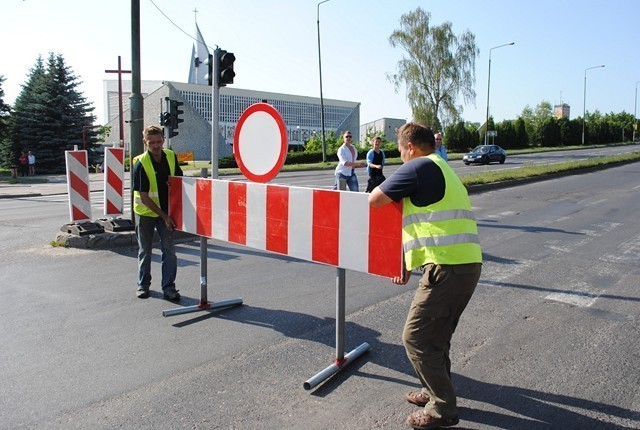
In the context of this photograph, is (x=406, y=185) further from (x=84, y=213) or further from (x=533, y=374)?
(x=84, y=213)

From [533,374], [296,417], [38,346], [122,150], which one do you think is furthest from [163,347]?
[122,150]

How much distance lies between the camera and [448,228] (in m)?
3.08

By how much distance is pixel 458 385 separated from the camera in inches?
147

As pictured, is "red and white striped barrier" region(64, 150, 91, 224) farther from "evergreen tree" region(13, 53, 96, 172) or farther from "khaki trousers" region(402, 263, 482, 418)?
"evergreen tree" region(13, 53, 96, 172)

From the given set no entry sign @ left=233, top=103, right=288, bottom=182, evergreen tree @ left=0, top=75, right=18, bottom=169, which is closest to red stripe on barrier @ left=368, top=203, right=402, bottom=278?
no entry sign @ left=233, top=103, right=288, bottom=182

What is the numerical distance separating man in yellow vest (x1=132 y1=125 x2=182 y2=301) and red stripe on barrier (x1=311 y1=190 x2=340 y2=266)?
88.8 inches

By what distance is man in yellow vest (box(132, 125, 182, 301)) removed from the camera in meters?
5.64

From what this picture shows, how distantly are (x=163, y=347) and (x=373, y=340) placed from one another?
1.82 metres

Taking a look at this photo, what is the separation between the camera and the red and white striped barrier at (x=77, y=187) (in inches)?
354

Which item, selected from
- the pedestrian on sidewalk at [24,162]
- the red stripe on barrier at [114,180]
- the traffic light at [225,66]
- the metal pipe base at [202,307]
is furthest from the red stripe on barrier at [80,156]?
the pedestrian on sidewalk at [24,162]

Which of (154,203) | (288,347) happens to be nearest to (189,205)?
(154,203)

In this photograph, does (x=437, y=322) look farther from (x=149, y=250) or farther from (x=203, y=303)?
(x=149, y=250)

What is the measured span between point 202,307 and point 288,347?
4.62 feet

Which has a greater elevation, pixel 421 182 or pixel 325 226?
pixel 421 182
